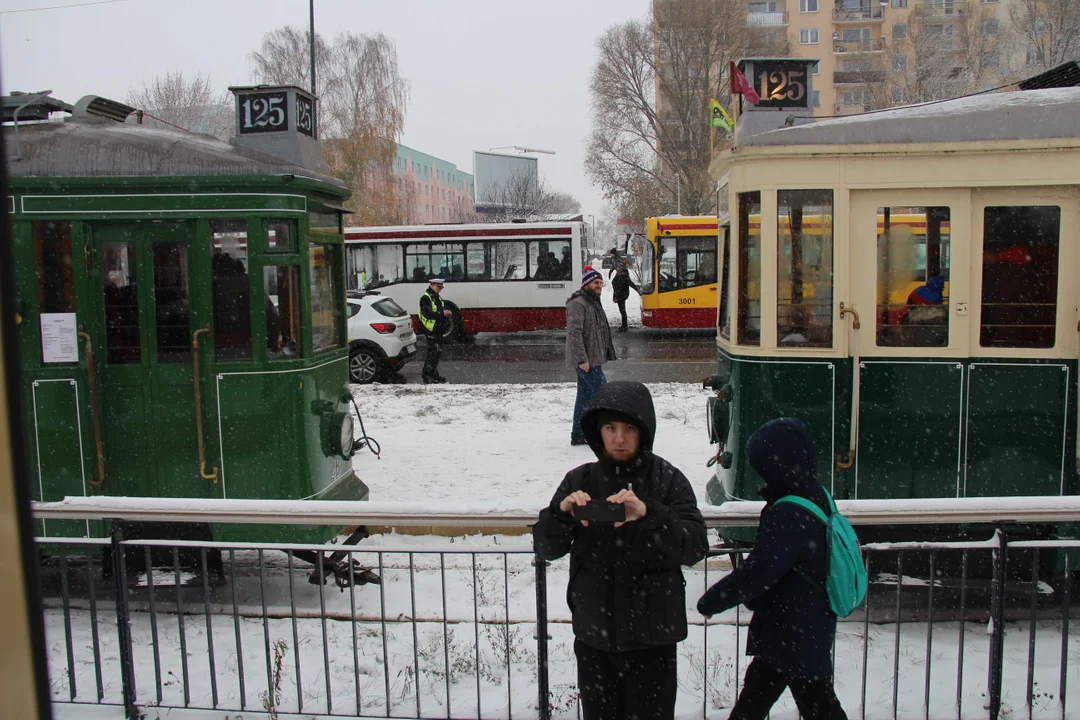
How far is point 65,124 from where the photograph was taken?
596 cm

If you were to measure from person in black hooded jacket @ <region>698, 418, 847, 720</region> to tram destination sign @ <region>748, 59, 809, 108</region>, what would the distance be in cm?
371

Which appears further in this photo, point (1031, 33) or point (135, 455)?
point (1031, 33)

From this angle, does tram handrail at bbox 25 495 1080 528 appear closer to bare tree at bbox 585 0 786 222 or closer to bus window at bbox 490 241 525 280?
bus window at bbox 490 241 525 280

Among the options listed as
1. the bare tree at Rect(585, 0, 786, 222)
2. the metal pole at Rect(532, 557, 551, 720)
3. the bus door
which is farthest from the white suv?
the bare tree at Rect(585, 0, 786, 222)

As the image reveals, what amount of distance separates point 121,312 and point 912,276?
5.13 metres

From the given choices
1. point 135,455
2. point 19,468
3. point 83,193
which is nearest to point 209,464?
point 135,455

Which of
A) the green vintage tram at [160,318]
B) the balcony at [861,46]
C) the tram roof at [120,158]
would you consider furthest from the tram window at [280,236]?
the balcony at [861,46]

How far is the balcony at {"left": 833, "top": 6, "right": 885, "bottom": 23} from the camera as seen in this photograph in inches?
2603

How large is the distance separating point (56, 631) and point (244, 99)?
372cm

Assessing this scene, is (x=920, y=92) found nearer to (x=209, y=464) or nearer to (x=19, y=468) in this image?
(x=209, y=464)

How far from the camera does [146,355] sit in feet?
18.6

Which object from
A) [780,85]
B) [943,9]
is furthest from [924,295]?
[943,9]

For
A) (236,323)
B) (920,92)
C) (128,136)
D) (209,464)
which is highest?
(920,92)

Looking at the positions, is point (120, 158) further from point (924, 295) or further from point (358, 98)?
point (358, 98)
